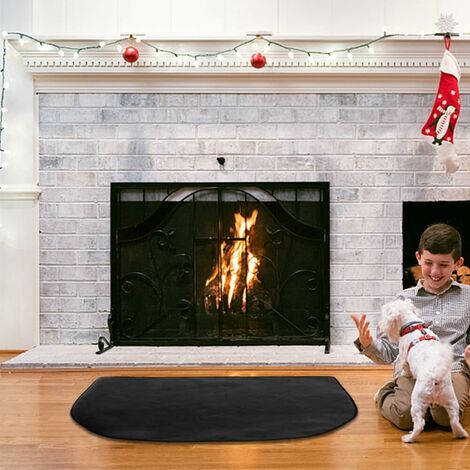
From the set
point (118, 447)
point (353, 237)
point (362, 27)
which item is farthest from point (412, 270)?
point (118, 447)

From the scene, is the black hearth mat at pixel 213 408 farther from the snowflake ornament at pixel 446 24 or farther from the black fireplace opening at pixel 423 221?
the snowflake ornament at pixel 446 24

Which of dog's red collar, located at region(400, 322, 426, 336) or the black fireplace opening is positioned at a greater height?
the black fireplace opening

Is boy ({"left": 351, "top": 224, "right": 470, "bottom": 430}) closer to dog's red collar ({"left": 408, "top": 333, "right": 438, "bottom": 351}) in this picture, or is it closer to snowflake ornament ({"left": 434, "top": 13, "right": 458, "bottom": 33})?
dog's red collar ({"left": 408, "top": 333, "right": 438, "bottom": 351})

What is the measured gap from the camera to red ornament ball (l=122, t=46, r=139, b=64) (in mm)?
3953

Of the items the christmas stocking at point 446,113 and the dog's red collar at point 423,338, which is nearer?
the dog's red collar at point 423,338

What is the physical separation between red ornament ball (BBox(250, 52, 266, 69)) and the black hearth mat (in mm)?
1785

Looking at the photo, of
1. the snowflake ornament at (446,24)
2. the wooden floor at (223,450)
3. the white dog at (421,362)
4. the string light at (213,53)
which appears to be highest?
the snowflake ornament at (446,24)

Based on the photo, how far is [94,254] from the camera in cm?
423

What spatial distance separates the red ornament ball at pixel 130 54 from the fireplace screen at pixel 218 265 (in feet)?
2.45

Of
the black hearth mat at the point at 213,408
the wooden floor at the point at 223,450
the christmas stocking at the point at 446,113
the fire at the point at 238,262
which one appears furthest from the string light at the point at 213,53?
the wooden floor at the point at 223,450

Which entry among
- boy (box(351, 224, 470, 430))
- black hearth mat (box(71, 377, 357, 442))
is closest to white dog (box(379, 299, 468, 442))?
boy (box(351, 224, 470, 430))

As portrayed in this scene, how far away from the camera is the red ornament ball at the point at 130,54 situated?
3.95 m

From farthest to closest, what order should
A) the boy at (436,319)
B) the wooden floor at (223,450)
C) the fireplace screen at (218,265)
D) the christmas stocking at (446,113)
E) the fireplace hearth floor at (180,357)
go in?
the fireplace screen at (218,265) < the christmas stocking at (446,113) < the fireplace hearth floor at (180,357) < the boy at (436,319) < the wooden floor at (223,450)

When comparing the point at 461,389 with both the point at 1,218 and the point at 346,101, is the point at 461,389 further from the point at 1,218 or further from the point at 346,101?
the point at 1,218
